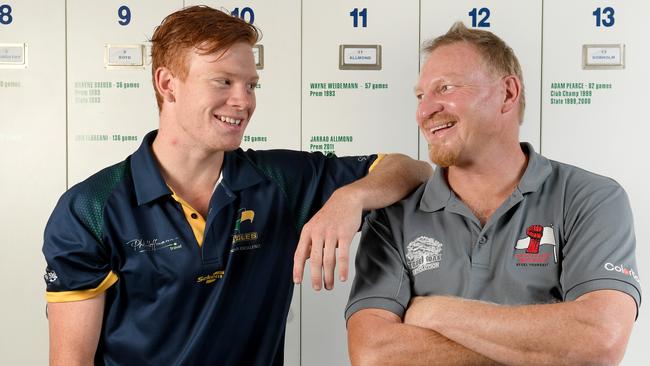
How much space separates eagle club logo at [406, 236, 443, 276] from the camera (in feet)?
4.93

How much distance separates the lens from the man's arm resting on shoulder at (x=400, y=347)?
135 centimetres

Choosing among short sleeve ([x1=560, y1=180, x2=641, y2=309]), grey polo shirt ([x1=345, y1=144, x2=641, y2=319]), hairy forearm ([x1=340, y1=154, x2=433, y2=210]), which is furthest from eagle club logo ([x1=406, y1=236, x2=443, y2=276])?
short sleeve ([x1=560, y1=180, x2=641, y2=309])

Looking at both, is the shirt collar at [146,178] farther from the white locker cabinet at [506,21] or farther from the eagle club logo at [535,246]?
the white locker cabinet at [506,21]

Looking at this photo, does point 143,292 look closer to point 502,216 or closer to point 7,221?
point 502,216

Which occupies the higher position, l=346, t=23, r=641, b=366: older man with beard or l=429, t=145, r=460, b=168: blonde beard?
l=429, t=145, r=460, b=168: blonde beard

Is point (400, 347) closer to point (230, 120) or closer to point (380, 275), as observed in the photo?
point (380, 275)

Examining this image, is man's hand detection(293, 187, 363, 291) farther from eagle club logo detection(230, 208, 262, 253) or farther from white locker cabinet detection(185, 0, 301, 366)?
white locker cabinet detection(185, 0, 301, 366)

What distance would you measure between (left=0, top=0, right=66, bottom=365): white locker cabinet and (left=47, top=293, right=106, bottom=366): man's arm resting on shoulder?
110 cm

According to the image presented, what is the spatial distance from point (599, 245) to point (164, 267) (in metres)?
0.91

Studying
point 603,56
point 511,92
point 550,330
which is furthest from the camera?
point 603,56

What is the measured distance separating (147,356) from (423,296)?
629 millimetres

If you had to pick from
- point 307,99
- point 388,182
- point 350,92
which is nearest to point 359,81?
point 350,92

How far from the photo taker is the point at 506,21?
2488 millimetres

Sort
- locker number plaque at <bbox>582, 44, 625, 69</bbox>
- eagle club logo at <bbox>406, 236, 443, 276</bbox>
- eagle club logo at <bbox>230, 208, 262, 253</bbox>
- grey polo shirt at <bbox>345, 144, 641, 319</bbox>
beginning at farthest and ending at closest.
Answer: locker number plaque at <bbox>582, 44, 625, 69</bbox>, eagle club logo at <bbox>230, 208, 262, 253</bbox>, eagle club logo at <bbox>406, 236, 443, 276</bbox>, grey polo shirt at <bbox>345, 144, 641, 319</bbox>
